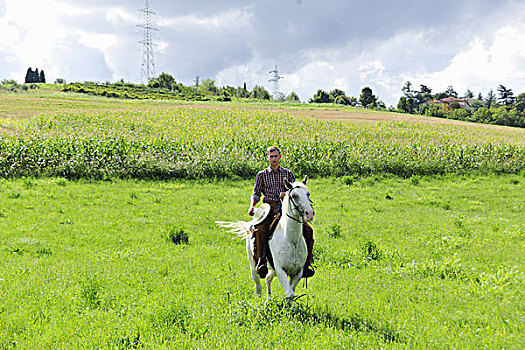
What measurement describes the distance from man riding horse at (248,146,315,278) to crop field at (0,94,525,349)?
78 centimetres

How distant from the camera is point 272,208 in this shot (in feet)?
25.9

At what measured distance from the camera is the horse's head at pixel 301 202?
6293mm

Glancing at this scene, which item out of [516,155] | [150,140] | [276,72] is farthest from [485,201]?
[276,72]

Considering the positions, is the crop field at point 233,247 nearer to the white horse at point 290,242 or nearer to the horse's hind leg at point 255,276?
the horse's hind leg at point 255,276

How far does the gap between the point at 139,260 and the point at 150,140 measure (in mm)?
20643

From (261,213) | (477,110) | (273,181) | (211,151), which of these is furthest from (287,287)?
(477,110)

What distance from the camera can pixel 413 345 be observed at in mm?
5844

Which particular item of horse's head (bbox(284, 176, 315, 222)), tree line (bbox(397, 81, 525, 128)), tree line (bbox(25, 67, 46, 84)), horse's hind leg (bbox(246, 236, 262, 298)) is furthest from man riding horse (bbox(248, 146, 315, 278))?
tree line (bbox(25, 67, 46, 84))

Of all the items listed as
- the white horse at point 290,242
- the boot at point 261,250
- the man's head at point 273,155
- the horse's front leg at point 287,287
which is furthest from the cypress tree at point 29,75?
the horse's front leg at point 287,287

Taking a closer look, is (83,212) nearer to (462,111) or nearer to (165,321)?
(165,321)

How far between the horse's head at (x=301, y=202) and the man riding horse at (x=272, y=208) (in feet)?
2.03

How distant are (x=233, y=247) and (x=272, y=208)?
537cm

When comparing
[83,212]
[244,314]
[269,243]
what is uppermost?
[269,243]

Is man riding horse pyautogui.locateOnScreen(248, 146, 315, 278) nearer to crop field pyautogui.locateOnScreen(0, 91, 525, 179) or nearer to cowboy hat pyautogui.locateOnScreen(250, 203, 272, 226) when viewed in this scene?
cowboy hat pyautogui.locateOnScreen(250, 203, 272, 226)
